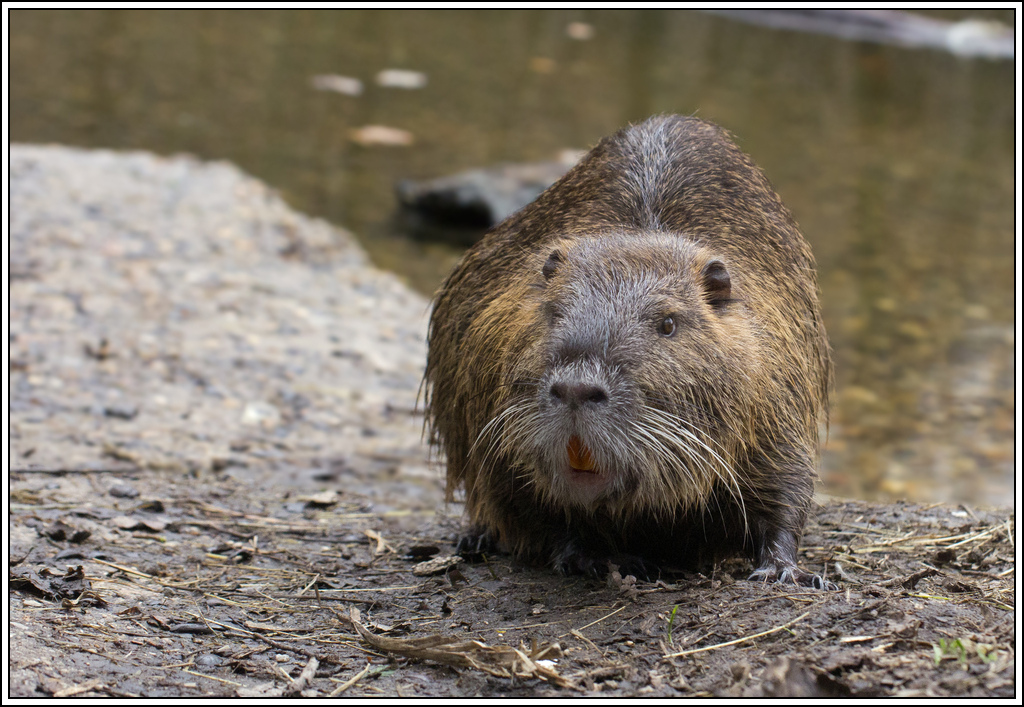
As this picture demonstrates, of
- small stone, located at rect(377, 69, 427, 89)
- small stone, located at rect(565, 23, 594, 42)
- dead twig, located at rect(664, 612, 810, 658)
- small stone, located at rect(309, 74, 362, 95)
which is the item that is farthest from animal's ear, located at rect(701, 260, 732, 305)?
small stone, located at rect(565, 23, 594, 42)

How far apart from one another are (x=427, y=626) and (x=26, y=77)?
344 inches

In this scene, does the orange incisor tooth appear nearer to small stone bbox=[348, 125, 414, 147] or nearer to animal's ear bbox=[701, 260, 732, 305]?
animal's ear bbox=[701, 260, 732, 305]

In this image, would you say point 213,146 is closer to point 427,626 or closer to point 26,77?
point 26,77

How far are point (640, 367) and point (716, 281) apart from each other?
435 mm

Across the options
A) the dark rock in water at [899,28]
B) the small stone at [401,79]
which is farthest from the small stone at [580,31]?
the small stone at [401,79]

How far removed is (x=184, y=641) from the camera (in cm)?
255

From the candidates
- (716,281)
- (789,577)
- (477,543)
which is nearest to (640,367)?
(716,281)

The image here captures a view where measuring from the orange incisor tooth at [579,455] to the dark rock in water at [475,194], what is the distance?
5493mm

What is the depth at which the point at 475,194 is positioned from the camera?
26.1ft

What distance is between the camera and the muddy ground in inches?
90.0

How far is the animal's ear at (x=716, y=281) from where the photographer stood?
2801 mm

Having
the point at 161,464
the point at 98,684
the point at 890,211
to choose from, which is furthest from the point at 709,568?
the point at 890,211

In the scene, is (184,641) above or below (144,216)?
below

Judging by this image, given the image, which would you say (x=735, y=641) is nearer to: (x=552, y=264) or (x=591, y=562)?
(x=591, y=562)
